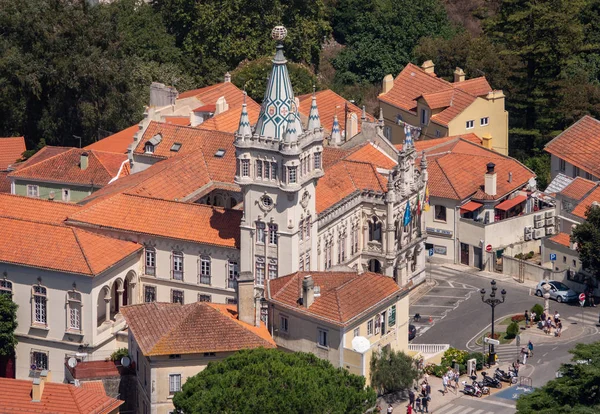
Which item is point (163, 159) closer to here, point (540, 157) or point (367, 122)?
point (367, 122)

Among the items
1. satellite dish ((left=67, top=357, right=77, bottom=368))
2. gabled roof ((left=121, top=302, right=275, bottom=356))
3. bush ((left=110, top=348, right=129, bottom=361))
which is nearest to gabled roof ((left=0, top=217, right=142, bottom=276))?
bush ((left=110, top=348, right=129, bottom=361))

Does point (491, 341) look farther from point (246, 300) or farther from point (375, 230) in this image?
point (246, 300)

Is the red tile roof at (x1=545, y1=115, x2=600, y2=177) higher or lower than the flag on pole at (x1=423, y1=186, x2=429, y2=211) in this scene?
higher

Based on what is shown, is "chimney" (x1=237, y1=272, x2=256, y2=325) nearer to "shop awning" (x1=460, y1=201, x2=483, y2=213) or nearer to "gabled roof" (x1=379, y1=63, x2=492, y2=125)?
"shop awning" (x1=460, y1=201, x2=483, y2=213)

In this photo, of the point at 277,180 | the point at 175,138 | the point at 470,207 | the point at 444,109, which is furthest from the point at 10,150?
the point at 277,180

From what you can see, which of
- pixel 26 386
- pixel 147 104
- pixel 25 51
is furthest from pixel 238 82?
pixel 26 386

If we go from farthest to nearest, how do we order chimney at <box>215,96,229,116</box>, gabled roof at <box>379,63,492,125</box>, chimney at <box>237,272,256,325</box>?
gabled roof at <box>379,63,492,125</box>
chimney at <box>215,96,229,116</box>
chimney at <box>237,272,256,325</box>

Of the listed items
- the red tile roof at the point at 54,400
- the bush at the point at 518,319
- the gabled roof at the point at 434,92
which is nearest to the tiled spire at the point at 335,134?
the gabled roof at the point at 434,92
